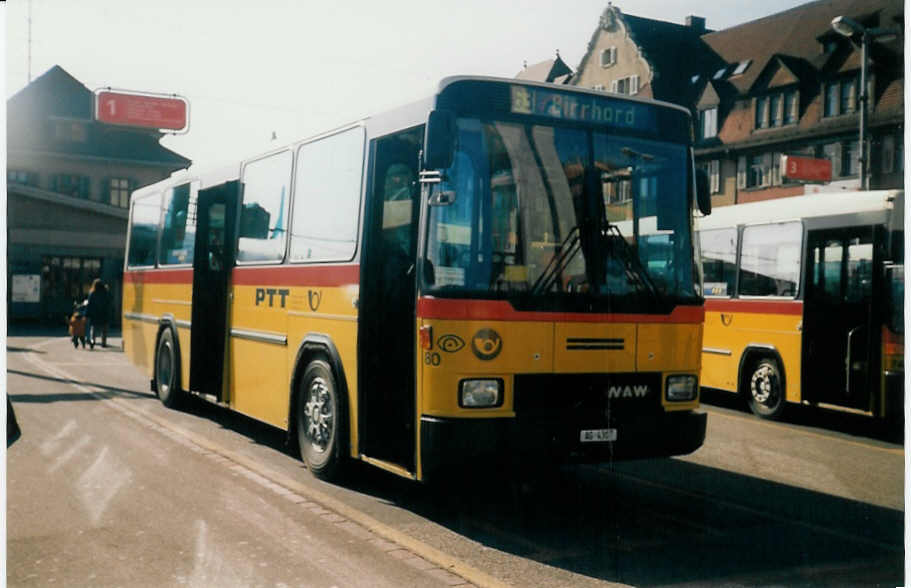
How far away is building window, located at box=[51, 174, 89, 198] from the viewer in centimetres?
757

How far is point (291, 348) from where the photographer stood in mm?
8406

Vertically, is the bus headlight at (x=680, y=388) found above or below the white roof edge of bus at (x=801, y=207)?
below

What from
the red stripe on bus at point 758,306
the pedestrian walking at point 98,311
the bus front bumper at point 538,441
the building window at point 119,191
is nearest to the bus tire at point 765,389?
the red stripe on bus at point 758,306

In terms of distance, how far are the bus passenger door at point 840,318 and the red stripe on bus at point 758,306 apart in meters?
0.22

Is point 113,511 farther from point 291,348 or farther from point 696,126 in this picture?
point 696,126

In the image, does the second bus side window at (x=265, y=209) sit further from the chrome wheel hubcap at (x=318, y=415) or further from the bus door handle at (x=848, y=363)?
the bus door handle at (x=848, y=363)

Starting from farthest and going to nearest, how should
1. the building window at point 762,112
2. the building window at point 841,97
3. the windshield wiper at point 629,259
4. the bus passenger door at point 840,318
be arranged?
the building window at point 762,112
the bus passenger door at point 840,318
the building window at point 841,97
the windshield wiper at point 629,259

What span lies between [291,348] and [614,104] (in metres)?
Answer: 3.34

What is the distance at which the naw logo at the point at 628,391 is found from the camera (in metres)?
6.65

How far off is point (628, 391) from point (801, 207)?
257 inches

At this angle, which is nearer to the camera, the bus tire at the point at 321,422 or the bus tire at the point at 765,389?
the bus tire at the point at 321,422

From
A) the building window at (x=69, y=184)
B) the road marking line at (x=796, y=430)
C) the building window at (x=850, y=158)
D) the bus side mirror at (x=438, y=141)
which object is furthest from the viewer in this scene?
the road marking line at (x=796, y=430)

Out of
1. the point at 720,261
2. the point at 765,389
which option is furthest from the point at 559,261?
the point at 720,261

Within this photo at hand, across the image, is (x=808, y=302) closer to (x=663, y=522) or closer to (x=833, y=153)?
(x=833, y=153)
